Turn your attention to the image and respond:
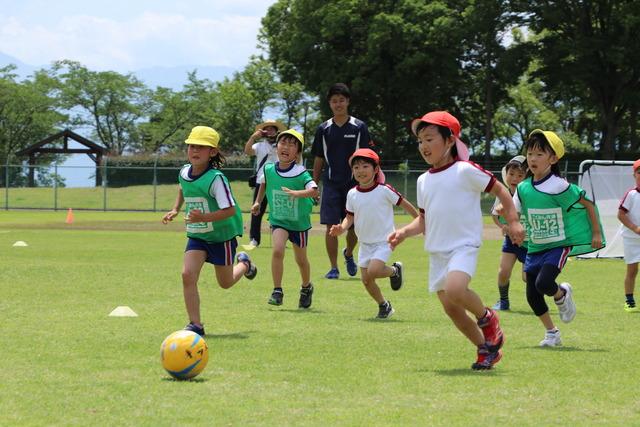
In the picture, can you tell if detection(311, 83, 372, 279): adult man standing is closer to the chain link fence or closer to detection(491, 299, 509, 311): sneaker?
detection(491, 299, 509, 311): sneaker

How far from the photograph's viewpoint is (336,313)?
10742mm

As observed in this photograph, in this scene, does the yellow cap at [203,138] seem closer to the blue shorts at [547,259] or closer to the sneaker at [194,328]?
the sneaker at [194,328]

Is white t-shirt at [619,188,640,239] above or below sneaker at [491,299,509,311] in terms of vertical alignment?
above

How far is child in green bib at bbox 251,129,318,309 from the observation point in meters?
11.3

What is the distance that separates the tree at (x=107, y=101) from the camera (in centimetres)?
8250

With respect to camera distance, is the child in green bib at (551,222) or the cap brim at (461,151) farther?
the child in green bib at (551,222)

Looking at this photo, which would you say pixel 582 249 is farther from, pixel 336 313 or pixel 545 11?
pixel 545 11

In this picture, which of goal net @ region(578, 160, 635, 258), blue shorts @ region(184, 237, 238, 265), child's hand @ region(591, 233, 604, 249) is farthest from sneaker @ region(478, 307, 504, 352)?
goal net @ region(578, 160, 635, 258)

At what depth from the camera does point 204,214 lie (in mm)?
8898

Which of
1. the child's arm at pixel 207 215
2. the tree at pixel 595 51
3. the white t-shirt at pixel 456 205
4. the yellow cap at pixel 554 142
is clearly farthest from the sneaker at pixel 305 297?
the tree at pixel 595 51

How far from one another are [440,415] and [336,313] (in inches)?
195

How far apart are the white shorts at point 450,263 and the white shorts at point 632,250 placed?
529 cm

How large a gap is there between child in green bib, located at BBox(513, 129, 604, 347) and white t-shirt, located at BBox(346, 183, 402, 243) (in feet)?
6.41

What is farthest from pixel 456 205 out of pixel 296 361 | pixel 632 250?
pixel 632 250
